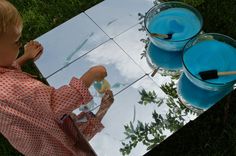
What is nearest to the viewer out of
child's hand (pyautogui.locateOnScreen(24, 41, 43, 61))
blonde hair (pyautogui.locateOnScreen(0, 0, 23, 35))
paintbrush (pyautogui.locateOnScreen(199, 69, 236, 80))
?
blonde hair (pyautogui.locateOnScreen(0, 0, 23, 35))

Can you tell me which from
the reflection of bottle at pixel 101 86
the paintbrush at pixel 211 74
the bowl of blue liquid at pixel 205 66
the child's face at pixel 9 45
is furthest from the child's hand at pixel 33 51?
the paintbrush at pixel 211 74

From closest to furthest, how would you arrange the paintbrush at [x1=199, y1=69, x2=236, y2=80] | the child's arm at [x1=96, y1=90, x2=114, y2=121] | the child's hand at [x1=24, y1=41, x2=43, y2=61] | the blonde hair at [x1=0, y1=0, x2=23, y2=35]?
the blonde hair at [x1=0, y1=0, x2=23, y2=35] → the paintbrush at [x1=199, y1=69, x2=236, y2=80] → the child's arm at [x1=96, y1=90, x2=114, y2=121] → the child's hand at [x1=24, y1=41, x2=43, y2=61]

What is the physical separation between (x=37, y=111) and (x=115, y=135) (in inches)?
12.6

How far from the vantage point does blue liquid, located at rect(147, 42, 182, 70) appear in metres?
1.62

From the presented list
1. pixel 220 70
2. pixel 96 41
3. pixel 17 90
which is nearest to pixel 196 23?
pixel 220 70

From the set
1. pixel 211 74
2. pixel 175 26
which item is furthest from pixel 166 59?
pixel 211 74

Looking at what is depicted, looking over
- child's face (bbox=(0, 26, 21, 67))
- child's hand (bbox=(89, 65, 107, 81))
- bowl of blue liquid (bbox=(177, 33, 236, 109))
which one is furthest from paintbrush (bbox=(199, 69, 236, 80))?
child's face (bbox=(0, 26, 21, 67))

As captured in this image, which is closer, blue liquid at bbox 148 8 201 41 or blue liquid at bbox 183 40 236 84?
blue liquid at bbox 183 40 236 84

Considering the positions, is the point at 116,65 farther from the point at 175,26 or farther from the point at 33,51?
the point at 33,51

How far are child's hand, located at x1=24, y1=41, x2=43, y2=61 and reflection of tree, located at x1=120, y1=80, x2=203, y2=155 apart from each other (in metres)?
0.53

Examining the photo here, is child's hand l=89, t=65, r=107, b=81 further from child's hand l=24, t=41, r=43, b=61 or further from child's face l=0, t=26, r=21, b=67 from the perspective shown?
child's hand l=24, t=41, r=43, b=61

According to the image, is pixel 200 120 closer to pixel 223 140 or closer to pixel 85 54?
pixel 223 140

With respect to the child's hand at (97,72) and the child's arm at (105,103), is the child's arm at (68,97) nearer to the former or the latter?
the child's hand at (97,72)

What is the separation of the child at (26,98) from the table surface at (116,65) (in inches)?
6.7
